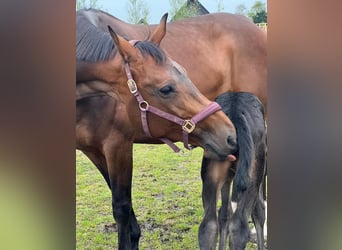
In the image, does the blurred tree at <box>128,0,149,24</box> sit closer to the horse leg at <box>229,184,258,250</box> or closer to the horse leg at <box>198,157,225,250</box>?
the horse leg at <box>198,157,225,250</box>

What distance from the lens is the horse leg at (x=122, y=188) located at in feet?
6.93

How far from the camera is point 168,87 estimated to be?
203cm

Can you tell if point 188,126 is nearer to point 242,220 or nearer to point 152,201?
point 152,201

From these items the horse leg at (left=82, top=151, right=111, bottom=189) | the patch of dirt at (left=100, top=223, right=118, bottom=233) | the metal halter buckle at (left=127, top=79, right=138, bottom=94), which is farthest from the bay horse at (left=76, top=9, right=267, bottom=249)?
the patch of dirt at (left=100, top=223, right=118, bottom=233)

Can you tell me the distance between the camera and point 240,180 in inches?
85.3

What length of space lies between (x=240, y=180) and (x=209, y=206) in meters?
0.19

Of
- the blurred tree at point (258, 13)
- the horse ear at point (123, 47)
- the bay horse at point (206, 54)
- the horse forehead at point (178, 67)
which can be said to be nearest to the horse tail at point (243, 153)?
the bay horse at point (206, 54)

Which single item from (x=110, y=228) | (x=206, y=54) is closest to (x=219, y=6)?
(x=206, y=54)

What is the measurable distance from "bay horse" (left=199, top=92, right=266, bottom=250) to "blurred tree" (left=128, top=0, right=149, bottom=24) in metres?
0.49

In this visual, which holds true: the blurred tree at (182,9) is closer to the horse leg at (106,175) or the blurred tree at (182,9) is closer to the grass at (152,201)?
the grass at (152,201)

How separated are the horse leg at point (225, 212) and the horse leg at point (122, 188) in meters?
0.40

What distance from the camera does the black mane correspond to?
2041 mm
